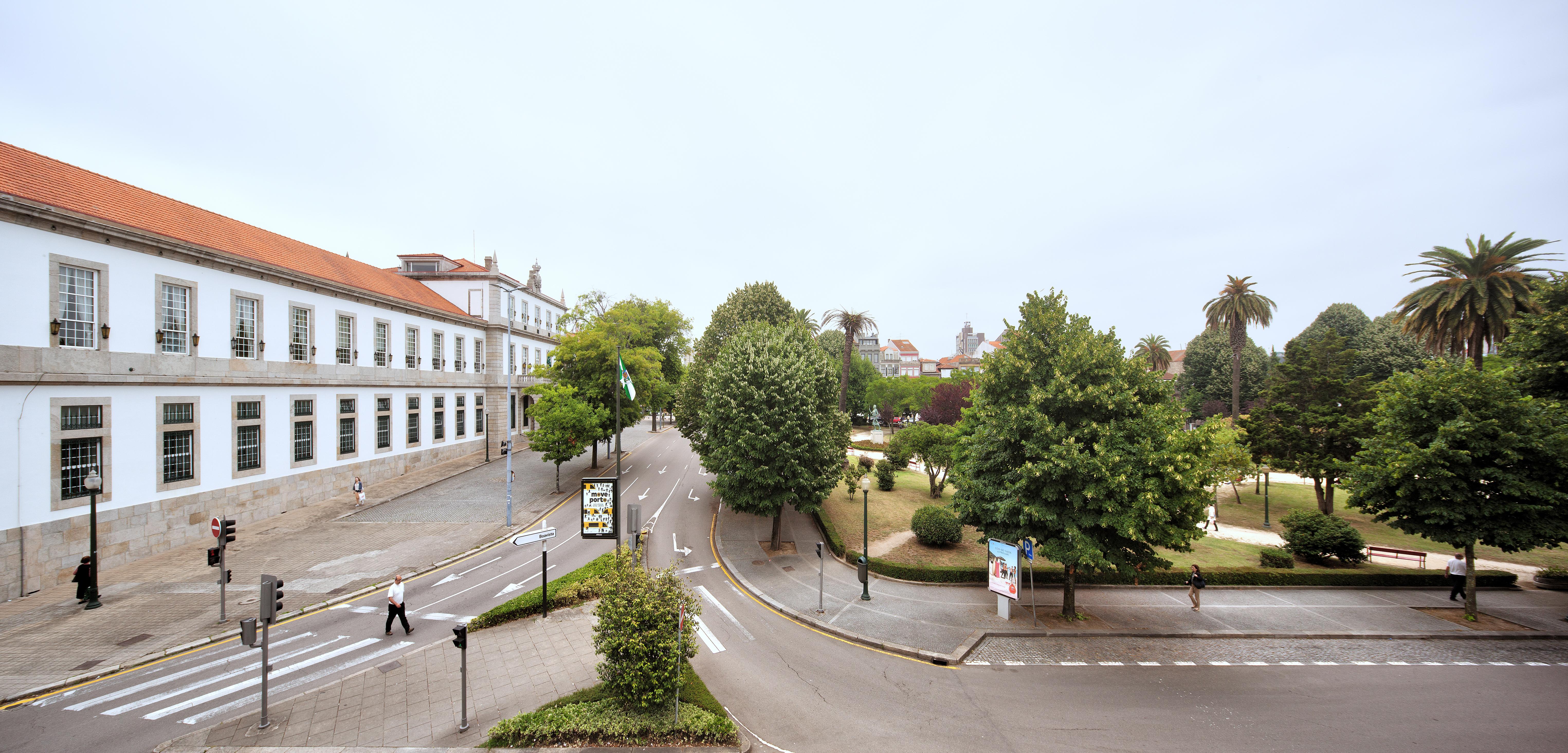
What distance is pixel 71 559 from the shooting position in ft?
58.7

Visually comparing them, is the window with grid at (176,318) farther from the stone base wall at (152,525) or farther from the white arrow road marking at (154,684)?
the white arrow road marking at (154,684)

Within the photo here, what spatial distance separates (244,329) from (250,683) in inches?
790

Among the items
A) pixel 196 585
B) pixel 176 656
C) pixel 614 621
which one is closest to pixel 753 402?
pixel 614 621

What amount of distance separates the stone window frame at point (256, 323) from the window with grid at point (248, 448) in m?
3.34

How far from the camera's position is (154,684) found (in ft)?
40.7

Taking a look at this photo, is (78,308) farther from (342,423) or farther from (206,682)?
(206,682)

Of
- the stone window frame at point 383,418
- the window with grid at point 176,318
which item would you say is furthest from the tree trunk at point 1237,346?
the window with grid at point 176,318

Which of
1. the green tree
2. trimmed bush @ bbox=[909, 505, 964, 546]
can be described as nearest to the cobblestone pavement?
trimmed bush @ bbox=[909, 505, 964, 546]

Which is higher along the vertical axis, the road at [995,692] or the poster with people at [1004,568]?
the poster with people at [1004,568]

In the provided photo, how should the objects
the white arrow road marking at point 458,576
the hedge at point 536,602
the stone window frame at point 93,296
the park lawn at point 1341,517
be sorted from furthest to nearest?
the park lawn at point 1341,517 < the white arrow road marking at point 458,576 < the stone window frame at point 93,296 < the hedge at point 536,602

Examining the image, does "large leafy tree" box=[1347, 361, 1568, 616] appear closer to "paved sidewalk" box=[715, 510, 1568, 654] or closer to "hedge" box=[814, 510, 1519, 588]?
"paved sidewalk" box=[715, 510, 1568, 654]

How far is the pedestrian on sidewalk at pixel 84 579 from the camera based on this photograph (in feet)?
52.9

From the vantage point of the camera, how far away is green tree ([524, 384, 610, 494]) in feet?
103

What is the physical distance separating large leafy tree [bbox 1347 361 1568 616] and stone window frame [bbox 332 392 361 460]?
46263 millimetres
